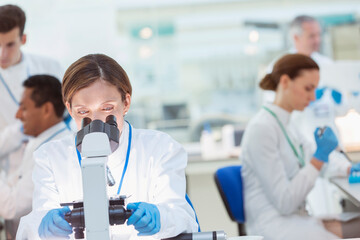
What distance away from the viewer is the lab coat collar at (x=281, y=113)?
2.67 metres

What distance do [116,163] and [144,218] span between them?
1.30 feet

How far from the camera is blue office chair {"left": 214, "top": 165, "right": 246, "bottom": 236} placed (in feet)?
8.84

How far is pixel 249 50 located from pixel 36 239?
13.5ft

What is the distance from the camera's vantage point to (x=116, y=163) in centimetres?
177

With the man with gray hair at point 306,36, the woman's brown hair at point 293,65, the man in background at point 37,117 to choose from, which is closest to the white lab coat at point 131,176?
the man in background at point 37,117

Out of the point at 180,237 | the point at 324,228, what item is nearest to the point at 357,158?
the point at 324,228

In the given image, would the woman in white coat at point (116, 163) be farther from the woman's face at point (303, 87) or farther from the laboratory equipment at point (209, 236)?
the woman's face at point (303, 87)

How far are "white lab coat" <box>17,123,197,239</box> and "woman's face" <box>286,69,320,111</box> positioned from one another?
3.24 ft

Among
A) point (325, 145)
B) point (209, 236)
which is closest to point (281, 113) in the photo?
point (325, 145)

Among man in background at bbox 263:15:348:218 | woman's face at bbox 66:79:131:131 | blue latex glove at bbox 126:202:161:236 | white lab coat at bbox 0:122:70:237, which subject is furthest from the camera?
man in background at bbox 263:15:348:218

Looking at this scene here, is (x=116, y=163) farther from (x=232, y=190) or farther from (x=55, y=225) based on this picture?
(x=232, y=190)

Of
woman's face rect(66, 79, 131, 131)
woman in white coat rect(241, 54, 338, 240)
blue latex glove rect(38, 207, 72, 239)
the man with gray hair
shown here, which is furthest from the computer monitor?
blue latex glove rect(38, 207, 72, 239)

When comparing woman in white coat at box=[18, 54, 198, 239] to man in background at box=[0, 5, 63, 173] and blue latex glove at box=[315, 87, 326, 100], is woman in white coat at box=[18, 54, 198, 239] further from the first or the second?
blue latex glove at box=[315, 87, 326, 100]

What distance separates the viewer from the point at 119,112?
173 centimetres
